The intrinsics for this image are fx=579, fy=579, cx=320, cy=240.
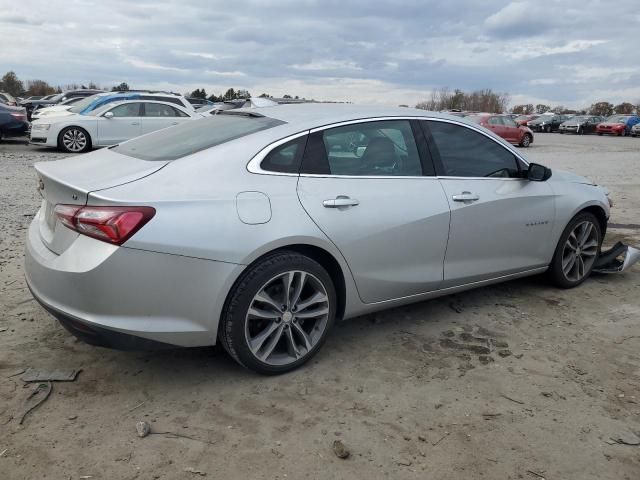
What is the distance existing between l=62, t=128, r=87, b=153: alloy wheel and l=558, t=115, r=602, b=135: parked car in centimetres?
3699

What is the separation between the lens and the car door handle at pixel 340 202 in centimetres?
346

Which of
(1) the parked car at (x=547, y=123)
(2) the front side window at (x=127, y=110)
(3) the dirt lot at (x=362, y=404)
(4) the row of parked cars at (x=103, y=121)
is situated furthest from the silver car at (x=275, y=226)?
(1) the parked car at (x=547, y=123)

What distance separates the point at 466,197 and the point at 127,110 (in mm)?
12958

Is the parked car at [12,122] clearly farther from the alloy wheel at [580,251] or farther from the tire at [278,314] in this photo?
the alloy wheel at [580,251]

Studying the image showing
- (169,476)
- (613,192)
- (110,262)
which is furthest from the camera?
(613,192)

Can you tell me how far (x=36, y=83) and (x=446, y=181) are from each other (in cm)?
8692

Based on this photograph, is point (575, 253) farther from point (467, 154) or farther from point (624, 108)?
point (624, 108)

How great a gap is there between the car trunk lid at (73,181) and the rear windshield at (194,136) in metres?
0.14

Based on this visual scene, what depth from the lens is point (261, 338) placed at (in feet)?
10.9

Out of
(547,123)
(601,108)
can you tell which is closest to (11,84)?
(547,123)

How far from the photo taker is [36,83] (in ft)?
258

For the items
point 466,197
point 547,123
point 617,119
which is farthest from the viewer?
point 547,123

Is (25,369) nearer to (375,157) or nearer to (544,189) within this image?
(375,157)

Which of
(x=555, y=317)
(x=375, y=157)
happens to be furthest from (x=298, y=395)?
(x=555, y=317)
